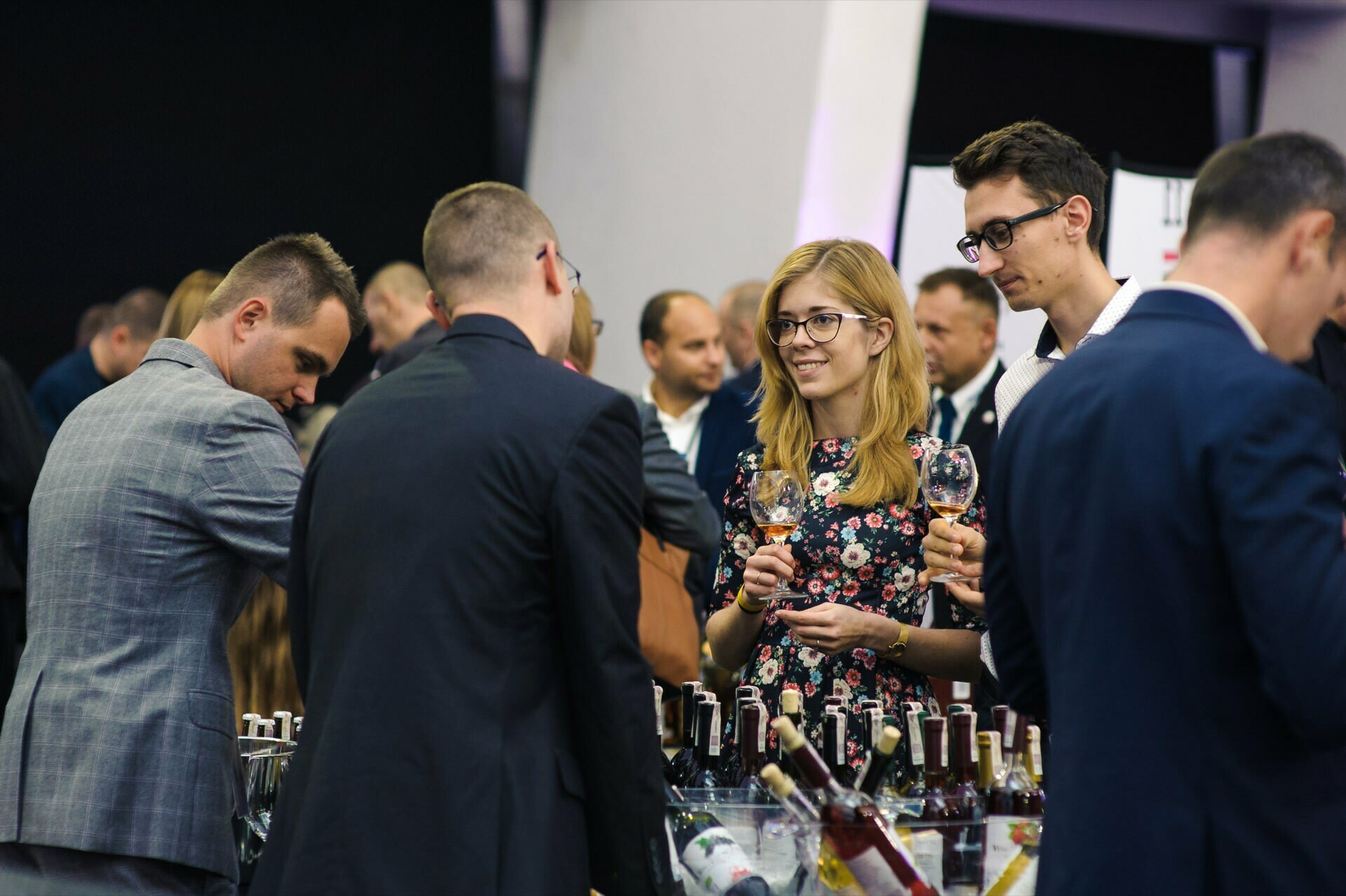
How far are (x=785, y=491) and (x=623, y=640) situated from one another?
2.27ft

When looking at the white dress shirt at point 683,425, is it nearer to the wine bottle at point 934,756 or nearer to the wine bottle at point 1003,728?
the wine bottle at point 1003,728

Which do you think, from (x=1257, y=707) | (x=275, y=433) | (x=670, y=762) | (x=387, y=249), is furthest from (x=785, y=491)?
Result: (x=387, y=249)

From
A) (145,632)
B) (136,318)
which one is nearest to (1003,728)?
(145,632)

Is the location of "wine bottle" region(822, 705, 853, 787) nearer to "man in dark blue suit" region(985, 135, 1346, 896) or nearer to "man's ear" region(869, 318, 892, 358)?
"man in dark blue suit" region(985, 135, 1346, 896)

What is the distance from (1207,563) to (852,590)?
42.8 inches

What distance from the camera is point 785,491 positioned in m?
2.33

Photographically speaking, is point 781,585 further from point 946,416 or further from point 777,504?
point 946,416

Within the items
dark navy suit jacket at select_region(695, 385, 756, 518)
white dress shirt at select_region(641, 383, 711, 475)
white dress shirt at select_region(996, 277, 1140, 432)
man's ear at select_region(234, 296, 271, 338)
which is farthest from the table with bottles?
white dress shirt at select_region(641, 383, 711, 475)

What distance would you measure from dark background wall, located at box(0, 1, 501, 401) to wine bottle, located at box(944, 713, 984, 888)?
6568mm

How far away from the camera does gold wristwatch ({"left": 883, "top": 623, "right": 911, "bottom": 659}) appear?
2348 millimetres

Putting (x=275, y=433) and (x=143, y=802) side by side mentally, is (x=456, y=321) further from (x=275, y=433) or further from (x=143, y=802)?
(x=143, y=802)

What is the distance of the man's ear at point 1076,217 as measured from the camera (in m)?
2.44

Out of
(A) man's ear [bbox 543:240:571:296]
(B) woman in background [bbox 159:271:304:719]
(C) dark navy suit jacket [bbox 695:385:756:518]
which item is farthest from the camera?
(C) dark navy suit jacket [bbox 695:385:756:518]

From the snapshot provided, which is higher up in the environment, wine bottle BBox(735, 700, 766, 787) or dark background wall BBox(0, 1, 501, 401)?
dark background wall BBox(0, 1, 501, 401)
